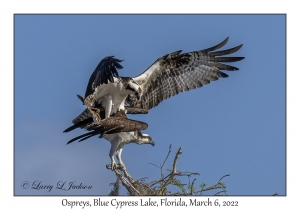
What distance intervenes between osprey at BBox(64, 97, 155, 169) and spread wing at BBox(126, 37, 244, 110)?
18.8 inches

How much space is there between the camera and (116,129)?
957 centimetres

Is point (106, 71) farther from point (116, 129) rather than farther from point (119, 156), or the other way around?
point (119, 156)

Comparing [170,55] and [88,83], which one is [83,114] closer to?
[88,83]

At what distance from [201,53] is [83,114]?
2.15 meters

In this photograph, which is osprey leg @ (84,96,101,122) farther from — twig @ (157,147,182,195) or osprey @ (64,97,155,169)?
twig @ (157,147,182,195)

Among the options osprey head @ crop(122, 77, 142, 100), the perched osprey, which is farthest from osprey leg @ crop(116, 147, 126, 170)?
osprey head @ crop(122, 77, 142, 100)

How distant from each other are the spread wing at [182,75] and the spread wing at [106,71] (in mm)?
1083

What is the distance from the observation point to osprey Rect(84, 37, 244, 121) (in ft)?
32.7

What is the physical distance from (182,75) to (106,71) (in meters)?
1.83

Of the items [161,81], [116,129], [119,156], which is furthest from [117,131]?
[161,81]

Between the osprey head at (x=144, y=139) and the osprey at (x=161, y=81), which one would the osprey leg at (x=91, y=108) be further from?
the osprey head at (x=144, y=139)

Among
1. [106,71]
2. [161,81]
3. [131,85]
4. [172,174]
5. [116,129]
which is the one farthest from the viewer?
[161,81]

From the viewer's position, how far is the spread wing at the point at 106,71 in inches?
362
